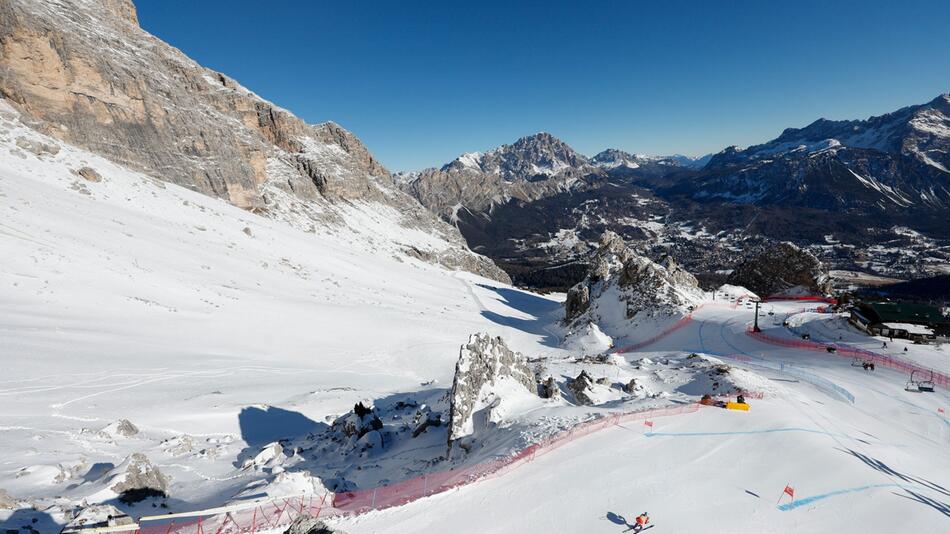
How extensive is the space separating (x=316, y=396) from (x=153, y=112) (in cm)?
6933

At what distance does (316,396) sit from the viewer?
22.7m

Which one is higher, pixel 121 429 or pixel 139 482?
pixel 121 429

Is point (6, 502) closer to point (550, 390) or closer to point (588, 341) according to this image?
point (550, 390)

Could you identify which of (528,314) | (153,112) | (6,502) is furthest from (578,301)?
(153,112)

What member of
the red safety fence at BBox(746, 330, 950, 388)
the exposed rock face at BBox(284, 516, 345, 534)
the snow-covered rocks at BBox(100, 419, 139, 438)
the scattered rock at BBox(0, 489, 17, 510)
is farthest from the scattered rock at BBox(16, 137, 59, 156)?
the red safety fence at BBox(746, 330, 950, 388)

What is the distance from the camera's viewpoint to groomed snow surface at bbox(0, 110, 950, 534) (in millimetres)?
10180

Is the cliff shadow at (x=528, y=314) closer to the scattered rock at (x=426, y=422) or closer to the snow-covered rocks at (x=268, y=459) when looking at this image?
the scattered rock at (x=426, y=422)

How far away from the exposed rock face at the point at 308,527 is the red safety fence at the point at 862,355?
105ft

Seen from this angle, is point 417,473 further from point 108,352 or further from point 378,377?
point 108,352

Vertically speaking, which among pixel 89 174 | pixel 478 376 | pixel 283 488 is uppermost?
pixel 89 174

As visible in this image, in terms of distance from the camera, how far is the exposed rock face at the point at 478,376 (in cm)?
1476

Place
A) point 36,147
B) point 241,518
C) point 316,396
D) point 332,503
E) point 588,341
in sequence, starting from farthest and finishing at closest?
point 36,147 < point 588,341 < point 316,396 < point 332,503 < point 241,518

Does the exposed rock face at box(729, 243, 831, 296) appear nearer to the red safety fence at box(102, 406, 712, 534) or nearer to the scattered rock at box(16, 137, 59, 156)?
the red safety fence at box(102, 406, 712, 534)

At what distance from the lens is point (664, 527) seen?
9.25 meters
